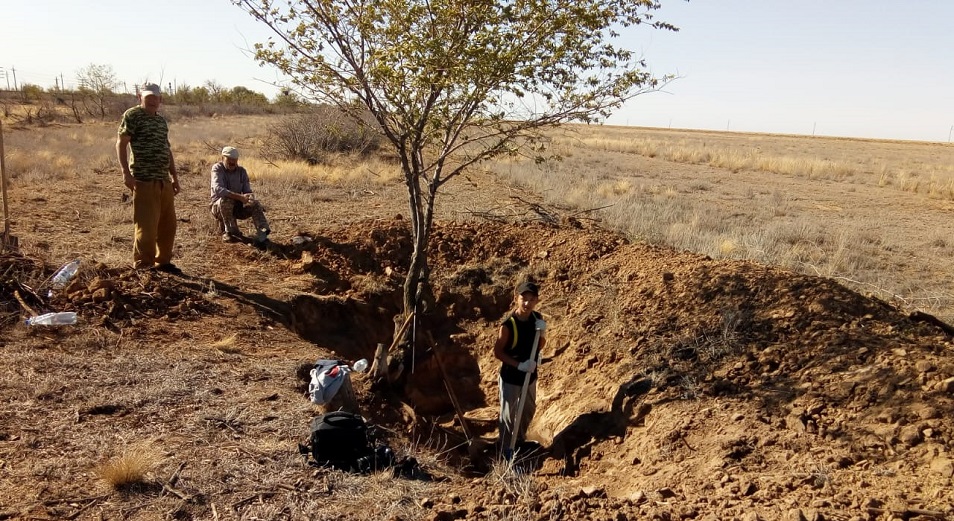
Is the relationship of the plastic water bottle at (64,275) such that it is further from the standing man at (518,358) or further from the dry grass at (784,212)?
the dry grass at (784,212)

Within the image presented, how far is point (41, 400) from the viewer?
3947 mm

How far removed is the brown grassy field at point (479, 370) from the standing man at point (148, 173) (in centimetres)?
37

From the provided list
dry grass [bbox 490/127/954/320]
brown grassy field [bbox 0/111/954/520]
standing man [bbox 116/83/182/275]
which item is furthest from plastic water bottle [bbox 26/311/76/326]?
dry grass [bbox 490/127/954/320]

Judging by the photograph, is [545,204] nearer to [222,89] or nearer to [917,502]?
[917,502]

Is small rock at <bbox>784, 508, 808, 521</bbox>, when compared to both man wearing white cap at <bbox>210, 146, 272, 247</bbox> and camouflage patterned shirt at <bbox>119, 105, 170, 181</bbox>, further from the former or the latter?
man wearing white cap at <bbox>210, 146, 272, 247</bbox>

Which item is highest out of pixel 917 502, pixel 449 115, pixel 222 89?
pixel 222 89

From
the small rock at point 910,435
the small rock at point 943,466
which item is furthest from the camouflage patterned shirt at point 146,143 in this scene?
the small rock at point 943,466

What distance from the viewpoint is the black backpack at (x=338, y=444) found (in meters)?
3.57

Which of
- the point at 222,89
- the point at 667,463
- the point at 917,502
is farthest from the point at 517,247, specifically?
the point at 222,89

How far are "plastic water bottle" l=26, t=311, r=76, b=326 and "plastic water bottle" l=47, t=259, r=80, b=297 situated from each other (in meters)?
0.52

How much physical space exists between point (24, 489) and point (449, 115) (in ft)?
12.5

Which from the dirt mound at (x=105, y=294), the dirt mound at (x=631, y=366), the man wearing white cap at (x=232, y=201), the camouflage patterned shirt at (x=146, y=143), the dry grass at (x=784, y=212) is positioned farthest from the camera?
the dry grass at (x=784, y=212)

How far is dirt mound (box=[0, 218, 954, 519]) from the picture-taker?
3.27 m

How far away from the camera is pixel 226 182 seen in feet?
26.0
